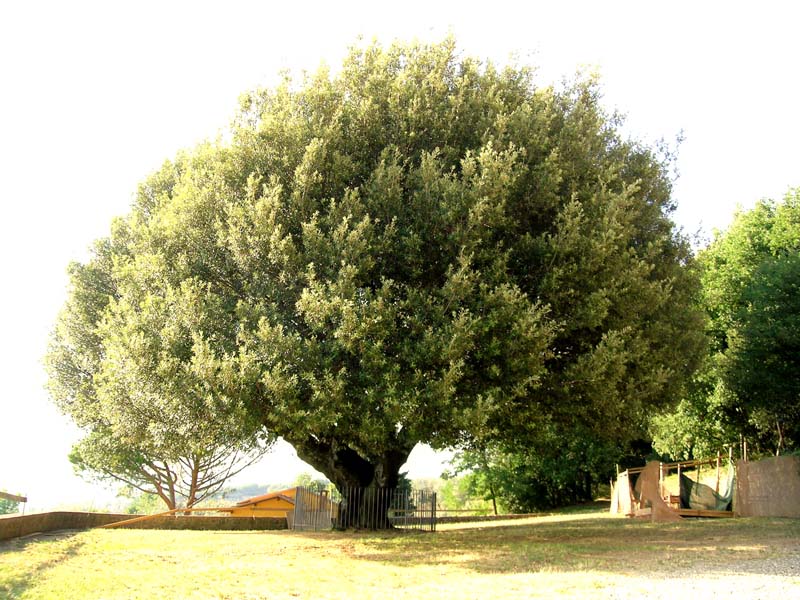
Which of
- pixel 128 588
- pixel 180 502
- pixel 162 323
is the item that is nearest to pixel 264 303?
pixel 162 323

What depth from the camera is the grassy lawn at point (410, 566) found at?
398 inches

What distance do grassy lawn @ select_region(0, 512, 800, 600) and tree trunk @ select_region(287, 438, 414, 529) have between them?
223 cm

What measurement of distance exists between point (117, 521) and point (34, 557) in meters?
17.7

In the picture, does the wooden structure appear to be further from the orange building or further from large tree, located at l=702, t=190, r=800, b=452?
the orange building

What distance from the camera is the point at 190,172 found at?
68.1 ft

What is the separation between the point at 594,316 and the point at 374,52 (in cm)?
1076

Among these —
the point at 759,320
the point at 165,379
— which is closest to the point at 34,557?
the point at 165,379

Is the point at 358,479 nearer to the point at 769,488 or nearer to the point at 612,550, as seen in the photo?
the point at 612,550

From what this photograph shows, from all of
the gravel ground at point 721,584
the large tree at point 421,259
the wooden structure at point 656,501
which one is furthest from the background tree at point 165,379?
the wooden structure at point 656,501

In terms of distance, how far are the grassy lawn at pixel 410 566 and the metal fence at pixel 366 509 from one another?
2213 millimetres

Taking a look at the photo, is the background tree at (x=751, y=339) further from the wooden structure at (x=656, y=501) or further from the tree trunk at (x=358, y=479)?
the tree trunk at (x=358, y=479)

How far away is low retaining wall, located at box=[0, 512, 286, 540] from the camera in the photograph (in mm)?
19719

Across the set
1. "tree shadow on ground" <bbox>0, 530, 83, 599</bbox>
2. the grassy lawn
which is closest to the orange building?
"tree shadow on ground" <bbox>0, 530, 83, 599</bbox>

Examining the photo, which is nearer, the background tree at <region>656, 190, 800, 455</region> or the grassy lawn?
the grassy lawn
